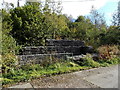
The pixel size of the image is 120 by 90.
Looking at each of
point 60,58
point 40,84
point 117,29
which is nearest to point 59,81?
point 40,84

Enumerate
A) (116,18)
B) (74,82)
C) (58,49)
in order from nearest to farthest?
(74,82) → (58,49) → (116,18)

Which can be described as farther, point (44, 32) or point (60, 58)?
point (44, 32)

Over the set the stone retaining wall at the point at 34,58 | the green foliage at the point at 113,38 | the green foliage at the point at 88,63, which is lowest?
the green foliage at the point at 88,63

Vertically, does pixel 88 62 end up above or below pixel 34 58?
below

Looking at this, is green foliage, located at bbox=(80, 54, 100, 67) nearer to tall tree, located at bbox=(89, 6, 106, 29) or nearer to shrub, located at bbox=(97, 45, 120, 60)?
shrub, located at bbox=(97, 45, 120, 60)

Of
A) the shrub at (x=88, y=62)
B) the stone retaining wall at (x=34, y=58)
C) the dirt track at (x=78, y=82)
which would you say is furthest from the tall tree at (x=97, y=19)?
the dirt track at (x=78, y=82)

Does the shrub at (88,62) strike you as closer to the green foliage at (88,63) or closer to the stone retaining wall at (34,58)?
the green foliage at (88,63)

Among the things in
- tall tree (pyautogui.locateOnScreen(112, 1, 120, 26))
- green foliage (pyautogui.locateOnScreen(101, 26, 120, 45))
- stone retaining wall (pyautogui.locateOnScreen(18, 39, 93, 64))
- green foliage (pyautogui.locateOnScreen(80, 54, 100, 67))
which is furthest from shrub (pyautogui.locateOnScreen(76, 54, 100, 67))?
tall tree (pyautogui.locateOnScreen(112, 1, 120, 26))

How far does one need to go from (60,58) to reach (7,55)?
2330mm

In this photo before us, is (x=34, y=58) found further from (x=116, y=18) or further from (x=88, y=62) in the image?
(x=116, y=18)

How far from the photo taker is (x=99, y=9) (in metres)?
12.0

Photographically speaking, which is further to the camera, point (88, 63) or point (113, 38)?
point (113, 38)

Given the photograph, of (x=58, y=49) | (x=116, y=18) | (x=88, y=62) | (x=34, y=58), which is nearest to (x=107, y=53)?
(x=88, y=62)

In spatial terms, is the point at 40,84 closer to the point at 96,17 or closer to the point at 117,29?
the point at 117,29
